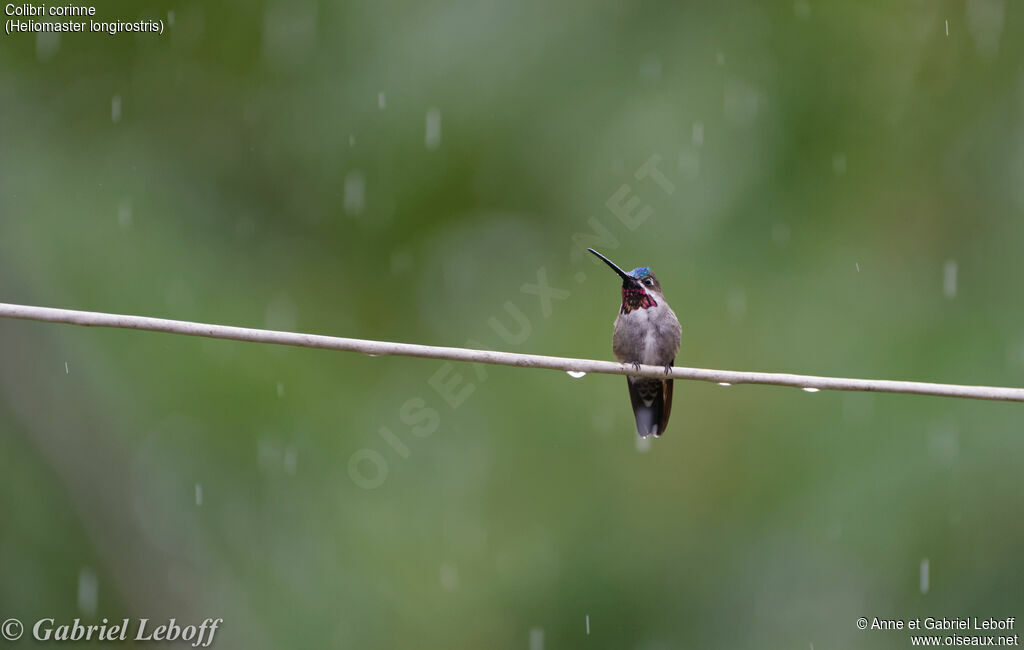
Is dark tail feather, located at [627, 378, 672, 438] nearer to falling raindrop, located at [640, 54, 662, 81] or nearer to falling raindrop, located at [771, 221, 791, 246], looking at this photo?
falling raindrop, located at [771, 221, 791, 246]

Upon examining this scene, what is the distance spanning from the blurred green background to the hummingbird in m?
1.33

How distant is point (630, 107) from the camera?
338 inches

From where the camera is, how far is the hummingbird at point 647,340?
18.7 feet

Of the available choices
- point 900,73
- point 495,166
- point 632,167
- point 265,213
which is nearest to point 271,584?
point 265,213

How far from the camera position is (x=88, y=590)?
6883 mm

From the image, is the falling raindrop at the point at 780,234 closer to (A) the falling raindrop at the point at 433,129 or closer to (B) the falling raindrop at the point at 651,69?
(B) the falling raindrop at the point at 651,69

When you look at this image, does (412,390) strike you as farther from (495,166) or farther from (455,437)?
(495,166)

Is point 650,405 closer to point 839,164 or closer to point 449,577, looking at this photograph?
point 449,577

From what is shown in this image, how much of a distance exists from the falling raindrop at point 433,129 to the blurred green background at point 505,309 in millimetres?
23

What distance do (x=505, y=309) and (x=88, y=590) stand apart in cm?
375

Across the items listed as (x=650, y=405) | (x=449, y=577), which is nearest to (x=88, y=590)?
(x=449, y=577)

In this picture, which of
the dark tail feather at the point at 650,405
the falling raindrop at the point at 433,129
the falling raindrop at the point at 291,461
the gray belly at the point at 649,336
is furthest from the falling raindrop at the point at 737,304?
the falling raindrop at the point at 291,461

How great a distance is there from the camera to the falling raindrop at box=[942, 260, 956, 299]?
26.3 feet

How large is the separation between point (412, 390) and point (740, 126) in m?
3.59
